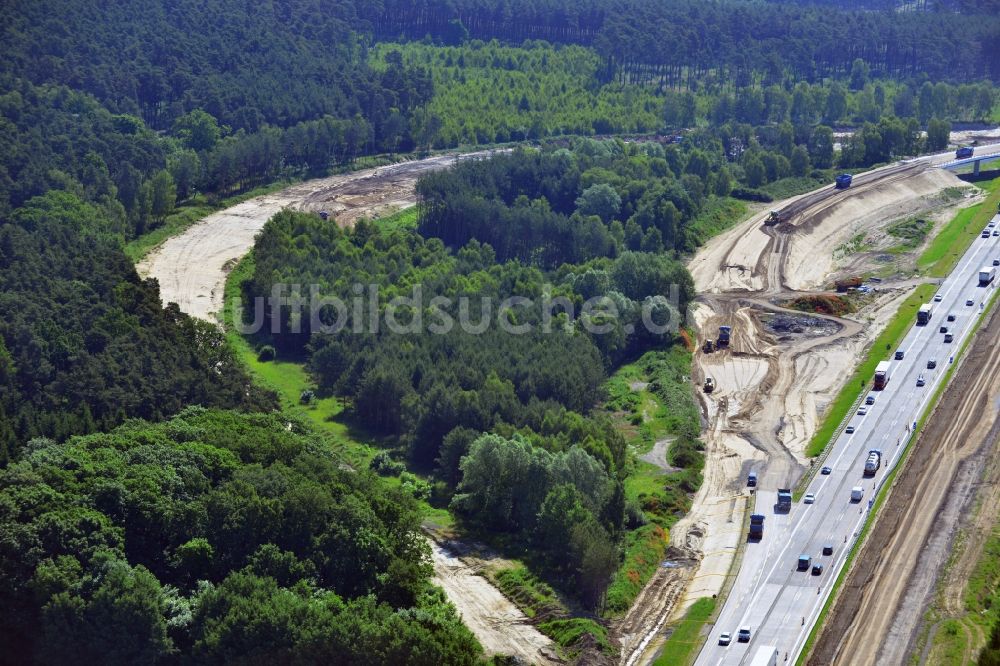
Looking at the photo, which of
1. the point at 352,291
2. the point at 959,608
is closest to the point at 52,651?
the point at 959,608

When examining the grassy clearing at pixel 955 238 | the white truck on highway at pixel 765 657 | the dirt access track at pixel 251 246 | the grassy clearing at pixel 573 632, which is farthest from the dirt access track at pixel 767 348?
the dirt access track at pixel 251 246

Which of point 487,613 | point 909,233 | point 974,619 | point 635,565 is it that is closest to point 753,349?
point 909,233

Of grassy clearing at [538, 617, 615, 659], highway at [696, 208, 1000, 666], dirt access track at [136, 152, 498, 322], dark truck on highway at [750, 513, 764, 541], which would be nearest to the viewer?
grassy clearing at [538, 617, 615, 659]

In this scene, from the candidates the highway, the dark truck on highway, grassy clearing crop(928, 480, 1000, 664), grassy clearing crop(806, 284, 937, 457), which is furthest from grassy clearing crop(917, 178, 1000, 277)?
grassy clearing crop(928, 480, 1000, 664)

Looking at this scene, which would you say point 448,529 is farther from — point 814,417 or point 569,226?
point 569,226

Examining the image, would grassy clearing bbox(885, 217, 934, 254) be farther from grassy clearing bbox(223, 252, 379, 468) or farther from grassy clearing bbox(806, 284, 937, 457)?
grassy clearing bbox(223, 252, 379, 468)

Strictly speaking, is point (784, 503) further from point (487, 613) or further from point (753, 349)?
point (753, 349)
